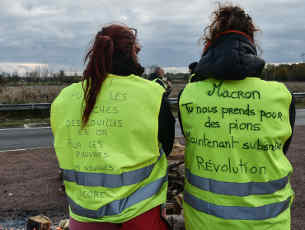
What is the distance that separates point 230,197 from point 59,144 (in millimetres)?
1084

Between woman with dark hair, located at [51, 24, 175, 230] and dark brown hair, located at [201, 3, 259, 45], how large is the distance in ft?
1.61

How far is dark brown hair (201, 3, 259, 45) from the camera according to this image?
2.07m

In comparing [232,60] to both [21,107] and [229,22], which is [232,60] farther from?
[21,107]

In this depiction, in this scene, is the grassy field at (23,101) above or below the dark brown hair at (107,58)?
below

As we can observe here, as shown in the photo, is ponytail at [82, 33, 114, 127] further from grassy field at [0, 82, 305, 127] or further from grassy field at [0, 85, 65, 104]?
grassy field at [0, 85, 65, 104]

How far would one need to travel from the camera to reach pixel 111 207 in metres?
1.88

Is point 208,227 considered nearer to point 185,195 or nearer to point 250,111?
point 185,195

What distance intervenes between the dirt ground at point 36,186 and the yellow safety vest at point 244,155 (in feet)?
9.06

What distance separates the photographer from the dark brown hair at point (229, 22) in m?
2.07

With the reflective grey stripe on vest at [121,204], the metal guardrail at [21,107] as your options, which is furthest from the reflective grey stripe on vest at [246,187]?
the metal guardrail at [21,107]

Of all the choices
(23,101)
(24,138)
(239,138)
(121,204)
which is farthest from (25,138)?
(239,138)

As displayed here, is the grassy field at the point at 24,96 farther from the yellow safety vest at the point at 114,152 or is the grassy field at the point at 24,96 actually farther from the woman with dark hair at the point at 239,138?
the woman with dark hair at the point at 239,138

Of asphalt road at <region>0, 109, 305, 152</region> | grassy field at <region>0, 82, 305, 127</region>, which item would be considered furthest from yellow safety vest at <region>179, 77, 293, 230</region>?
grassy field at <region>0, 82, 305, 127</region>

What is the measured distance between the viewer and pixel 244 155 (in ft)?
6.44
